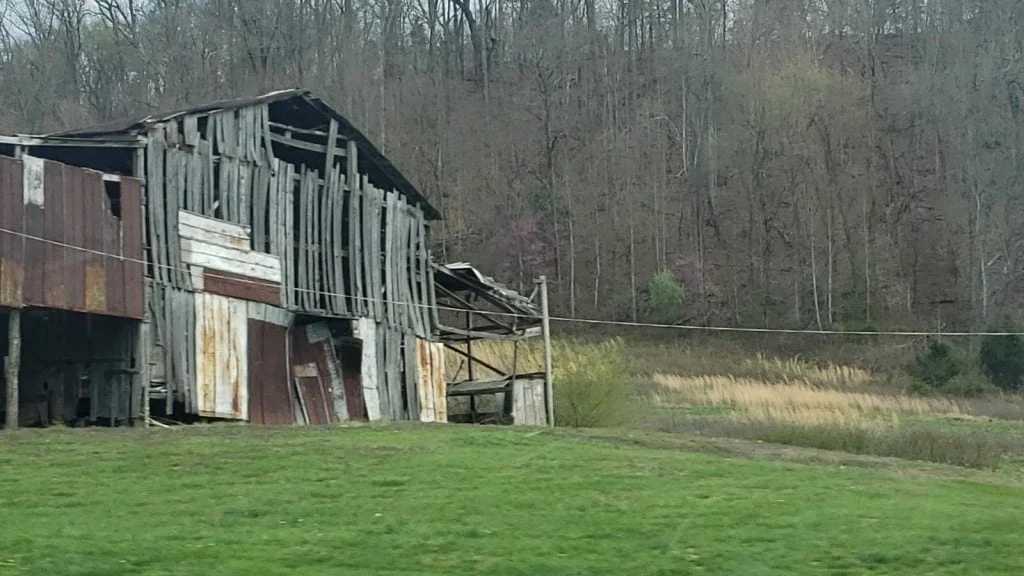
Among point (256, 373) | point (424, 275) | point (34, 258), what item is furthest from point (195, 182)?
point (424, 275)

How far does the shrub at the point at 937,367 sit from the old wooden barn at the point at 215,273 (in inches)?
893

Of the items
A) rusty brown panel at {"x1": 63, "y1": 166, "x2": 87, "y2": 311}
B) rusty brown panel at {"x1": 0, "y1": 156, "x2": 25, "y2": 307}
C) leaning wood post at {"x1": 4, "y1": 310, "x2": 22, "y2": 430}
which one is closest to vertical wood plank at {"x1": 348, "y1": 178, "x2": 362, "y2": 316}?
rusty brown panel at {"x1": 63, "y1": 166, "x2": 87, "y2": 311}

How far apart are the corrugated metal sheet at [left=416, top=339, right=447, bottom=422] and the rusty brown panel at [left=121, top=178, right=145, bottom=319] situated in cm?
851

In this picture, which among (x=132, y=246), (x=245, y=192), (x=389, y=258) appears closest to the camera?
(x=132, y=246)

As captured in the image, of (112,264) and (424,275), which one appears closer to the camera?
(112,264)

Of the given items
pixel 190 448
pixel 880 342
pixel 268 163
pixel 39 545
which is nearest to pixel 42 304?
pixel 190 448

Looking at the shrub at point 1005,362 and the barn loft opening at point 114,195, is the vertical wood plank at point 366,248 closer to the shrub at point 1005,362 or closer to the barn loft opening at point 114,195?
the barn loft opening at point 114,195

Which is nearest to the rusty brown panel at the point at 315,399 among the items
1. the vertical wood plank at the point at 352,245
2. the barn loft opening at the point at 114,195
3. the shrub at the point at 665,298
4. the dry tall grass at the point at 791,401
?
the vertical wood plank at the point at 352,245

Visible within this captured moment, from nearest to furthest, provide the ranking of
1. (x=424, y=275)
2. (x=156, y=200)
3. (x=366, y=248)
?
1. (x=156, y=200)
2. (x=366, y=248)
3. (x=424, y=275)

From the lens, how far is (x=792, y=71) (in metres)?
66.0

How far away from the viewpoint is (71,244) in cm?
2208

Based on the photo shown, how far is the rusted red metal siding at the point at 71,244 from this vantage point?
21250 mm

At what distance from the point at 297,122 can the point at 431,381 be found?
6589 millimetres

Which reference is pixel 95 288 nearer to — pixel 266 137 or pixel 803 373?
pixel 266 137
